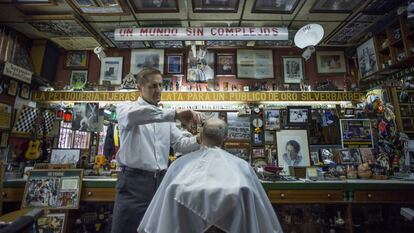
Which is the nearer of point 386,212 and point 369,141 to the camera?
point 386,212

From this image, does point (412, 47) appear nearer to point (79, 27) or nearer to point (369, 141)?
point (369, 141)

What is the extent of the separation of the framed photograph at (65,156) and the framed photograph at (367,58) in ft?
15.3

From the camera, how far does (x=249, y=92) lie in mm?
4199

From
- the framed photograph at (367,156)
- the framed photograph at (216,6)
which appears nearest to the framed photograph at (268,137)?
the framed photograph at (367,156)

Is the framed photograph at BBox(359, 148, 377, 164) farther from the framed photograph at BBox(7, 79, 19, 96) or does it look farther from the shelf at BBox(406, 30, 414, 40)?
the framed photograph at BBox(7, 79, 19, 96)

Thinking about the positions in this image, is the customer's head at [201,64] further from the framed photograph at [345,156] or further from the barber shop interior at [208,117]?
the framed photograph at [345,156]

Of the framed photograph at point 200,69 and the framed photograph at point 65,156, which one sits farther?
the framed photograph at point 200,69

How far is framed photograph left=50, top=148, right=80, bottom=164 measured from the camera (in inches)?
119

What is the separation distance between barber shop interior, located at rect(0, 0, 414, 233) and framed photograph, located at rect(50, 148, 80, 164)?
17 millimetres

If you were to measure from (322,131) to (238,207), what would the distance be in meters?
3.32

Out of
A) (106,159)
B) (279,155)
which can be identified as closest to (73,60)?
(106,159)

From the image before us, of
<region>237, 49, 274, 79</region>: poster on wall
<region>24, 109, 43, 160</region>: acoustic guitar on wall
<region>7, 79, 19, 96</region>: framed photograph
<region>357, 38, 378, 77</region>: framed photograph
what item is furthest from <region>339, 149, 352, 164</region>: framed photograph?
<region>7, 79, 19, 96</region>: framed photograph

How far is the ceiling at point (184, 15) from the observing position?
3445 mm

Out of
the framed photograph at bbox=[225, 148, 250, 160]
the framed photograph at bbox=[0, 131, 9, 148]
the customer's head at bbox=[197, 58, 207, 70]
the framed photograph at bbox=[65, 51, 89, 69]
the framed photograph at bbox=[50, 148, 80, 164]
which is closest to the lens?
the framed photograph at bbox=[50, 148, 80, 164]
